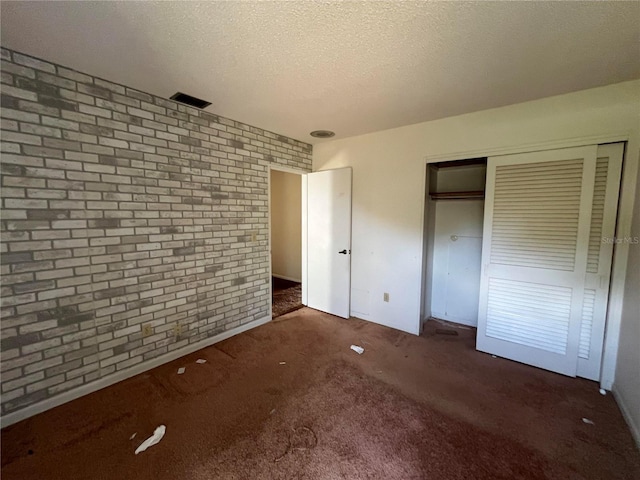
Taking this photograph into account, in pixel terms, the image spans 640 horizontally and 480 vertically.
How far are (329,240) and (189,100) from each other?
2.28 metres

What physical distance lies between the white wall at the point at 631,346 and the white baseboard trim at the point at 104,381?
11.2ft

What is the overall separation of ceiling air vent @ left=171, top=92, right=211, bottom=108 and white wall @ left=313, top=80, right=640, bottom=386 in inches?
69.1

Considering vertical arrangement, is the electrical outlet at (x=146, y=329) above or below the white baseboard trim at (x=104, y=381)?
above


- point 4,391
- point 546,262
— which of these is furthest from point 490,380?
point 4,391

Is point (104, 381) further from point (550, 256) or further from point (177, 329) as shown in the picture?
point (550, 256)

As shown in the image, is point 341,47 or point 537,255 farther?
point 537,255

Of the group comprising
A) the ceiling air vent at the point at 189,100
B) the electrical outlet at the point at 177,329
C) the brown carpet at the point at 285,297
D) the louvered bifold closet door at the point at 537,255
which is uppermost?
the ceiling air vent at the point at 189,100

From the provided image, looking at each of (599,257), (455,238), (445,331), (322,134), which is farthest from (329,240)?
(599,257)

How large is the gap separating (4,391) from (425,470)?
272 centimetres

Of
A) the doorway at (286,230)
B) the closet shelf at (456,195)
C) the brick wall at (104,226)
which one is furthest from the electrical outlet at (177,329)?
the closet shelf at (456,195)

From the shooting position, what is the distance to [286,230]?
582 centimetres

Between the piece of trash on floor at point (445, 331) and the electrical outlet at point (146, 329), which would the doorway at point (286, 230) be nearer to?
the piece of trash on floor at point (445, 331)

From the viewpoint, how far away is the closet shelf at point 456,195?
3098 millimetres

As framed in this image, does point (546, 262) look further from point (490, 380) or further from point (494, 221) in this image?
point (490, 380)
